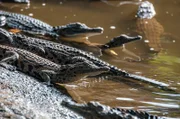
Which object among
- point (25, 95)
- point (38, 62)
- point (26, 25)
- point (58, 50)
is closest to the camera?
point (25, 95)

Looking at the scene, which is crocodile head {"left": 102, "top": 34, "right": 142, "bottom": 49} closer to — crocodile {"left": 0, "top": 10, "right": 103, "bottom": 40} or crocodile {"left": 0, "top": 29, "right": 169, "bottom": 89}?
crocodile {"left": 0, "top": 10, "right": 103, "bottom": 40}

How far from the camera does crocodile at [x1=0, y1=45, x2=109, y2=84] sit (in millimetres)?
5432

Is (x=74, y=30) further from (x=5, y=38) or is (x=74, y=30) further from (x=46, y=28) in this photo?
(x=5, y=38)

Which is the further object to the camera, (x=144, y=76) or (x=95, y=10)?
(x=95, y=10)

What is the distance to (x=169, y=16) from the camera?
414 inches

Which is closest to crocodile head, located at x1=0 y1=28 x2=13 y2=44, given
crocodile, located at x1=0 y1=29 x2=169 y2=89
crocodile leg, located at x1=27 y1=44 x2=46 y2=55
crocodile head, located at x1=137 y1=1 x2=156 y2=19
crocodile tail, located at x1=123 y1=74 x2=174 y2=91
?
crocodile, located at x1=0 y1=29 x2=169 y2=89

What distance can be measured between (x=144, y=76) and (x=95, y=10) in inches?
182

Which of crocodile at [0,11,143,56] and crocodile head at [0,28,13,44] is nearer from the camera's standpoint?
crocodile head at [0,28,13,44]

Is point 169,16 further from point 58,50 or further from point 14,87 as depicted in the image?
point 14,87

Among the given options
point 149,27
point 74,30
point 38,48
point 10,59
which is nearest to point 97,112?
point 10,59

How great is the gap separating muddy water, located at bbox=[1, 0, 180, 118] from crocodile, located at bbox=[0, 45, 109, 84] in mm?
239

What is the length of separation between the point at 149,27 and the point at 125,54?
1.77 m

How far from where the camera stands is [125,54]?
781 cm

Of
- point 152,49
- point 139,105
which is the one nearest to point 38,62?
point 139,105
